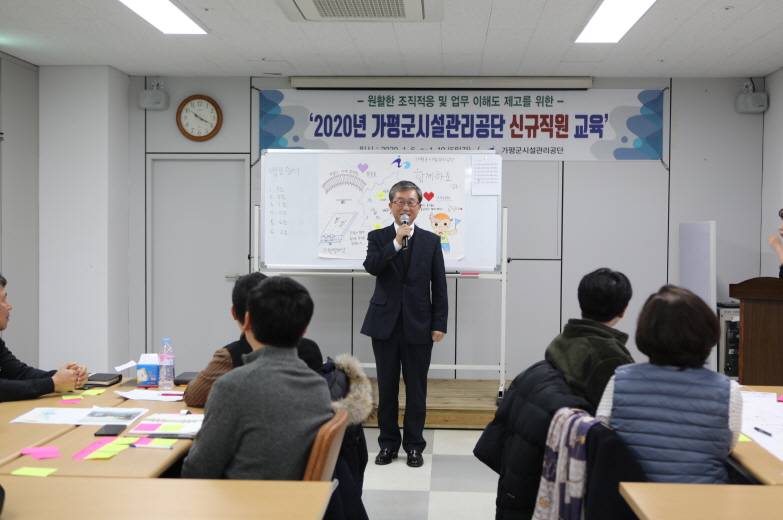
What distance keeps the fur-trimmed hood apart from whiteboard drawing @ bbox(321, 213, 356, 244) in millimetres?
2802

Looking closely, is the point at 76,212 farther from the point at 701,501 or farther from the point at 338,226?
the point at 701,501

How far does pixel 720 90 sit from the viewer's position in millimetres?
5453

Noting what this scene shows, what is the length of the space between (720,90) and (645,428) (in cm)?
462

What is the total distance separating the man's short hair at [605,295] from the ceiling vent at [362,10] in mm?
2183

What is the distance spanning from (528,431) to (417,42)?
128 inches

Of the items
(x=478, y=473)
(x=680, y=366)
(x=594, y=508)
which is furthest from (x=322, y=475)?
(x=478, y=473)

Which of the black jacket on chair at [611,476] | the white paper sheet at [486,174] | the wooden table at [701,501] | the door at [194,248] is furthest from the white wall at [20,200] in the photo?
the wooden table at [701,501]

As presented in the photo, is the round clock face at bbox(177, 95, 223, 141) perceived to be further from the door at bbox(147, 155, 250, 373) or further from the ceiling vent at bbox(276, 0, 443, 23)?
the ceiling vent at bbox(276, 0, 443, 23)

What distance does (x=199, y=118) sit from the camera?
5.61 meters

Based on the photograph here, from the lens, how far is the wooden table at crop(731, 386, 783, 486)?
1.81 metres

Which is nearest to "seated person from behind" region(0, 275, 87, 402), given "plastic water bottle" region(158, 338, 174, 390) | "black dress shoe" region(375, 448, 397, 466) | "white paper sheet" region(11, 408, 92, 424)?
"white paper sheet" region(11, 408, 92, 424)

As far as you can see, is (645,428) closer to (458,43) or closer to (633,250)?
(458,43)

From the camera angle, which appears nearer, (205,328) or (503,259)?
(503,259)

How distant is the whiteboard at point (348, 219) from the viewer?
16.1 ft
